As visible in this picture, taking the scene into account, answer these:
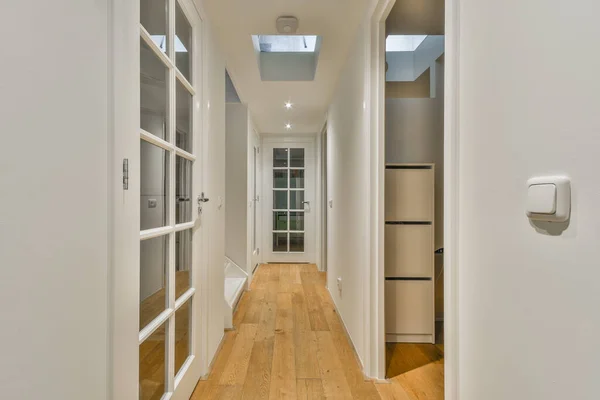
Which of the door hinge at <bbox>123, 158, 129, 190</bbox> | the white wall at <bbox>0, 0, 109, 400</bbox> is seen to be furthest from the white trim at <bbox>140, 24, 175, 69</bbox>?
the door hinge at <bbox>123, 158, 129, 190</bbox>

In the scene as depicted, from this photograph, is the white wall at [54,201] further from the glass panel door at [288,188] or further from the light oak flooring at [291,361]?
the glass panel door at [288,188]

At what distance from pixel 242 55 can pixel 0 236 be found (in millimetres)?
2388

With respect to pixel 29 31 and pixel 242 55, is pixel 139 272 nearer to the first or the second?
pixel 29 31

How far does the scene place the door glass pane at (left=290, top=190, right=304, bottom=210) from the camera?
5531mm

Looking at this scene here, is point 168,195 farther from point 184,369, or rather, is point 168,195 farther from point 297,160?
point 297,160

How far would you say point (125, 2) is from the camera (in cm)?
97

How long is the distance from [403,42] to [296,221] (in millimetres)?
3228

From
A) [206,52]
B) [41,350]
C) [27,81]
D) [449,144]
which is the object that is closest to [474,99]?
[449,144]

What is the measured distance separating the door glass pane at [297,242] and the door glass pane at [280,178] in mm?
871

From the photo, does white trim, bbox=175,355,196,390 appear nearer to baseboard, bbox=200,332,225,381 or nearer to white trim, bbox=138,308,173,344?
baseboard, bbox=200,332,225,381

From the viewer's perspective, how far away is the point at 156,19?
4.22 ft

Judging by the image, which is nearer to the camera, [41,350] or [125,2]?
[41,350]

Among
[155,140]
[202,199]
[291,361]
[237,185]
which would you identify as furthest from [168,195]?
[237,185]

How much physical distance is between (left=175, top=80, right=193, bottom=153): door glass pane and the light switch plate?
4.60 feet
